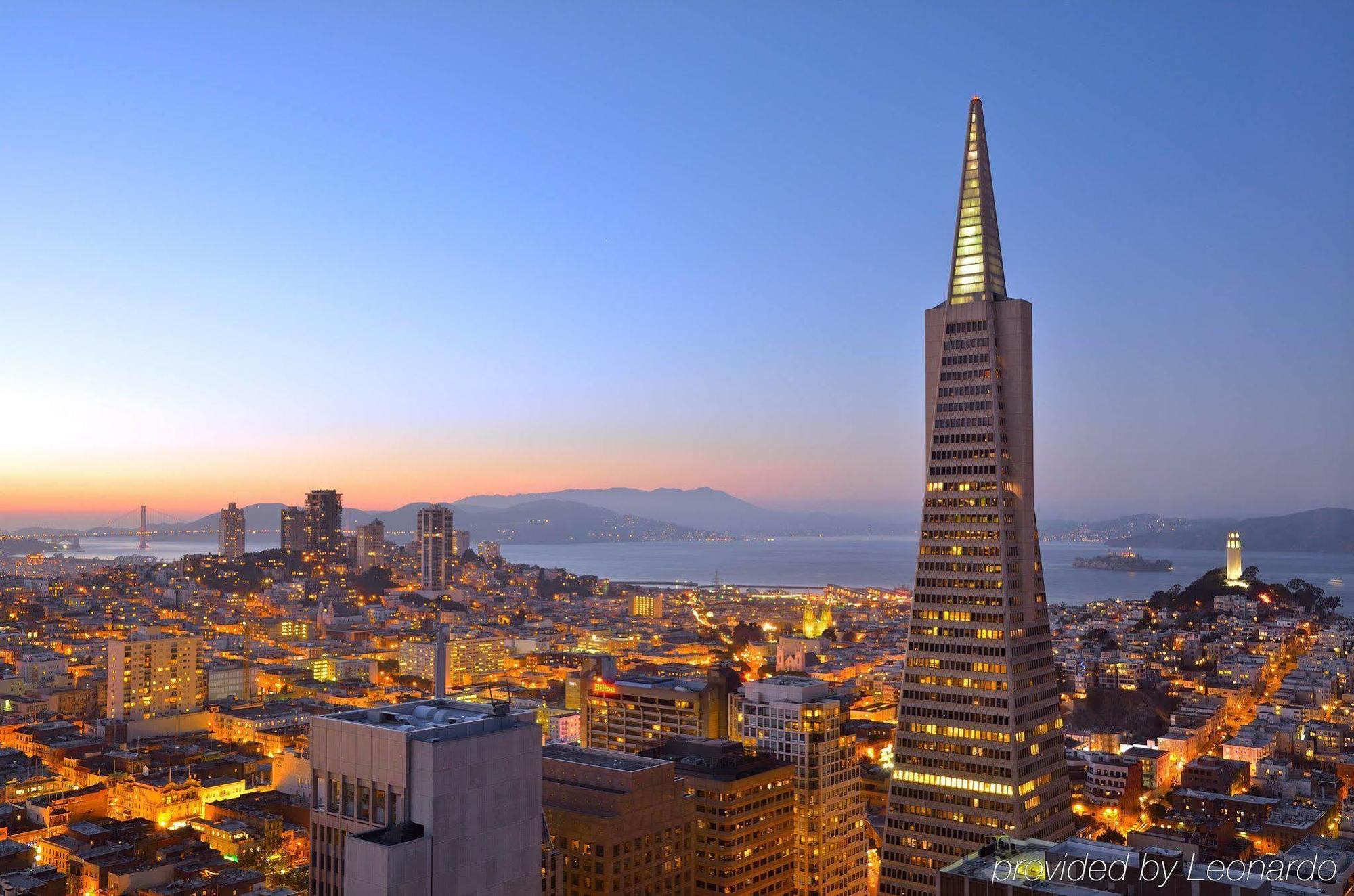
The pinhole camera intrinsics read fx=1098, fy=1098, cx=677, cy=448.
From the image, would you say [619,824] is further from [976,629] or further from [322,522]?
[322,522]

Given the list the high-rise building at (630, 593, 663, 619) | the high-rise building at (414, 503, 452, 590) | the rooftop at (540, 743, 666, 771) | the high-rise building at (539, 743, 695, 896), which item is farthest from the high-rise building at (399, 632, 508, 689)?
the high-rise building at (414, 503, 452, 590)

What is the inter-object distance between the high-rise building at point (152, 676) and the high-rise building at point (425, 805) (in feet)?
225

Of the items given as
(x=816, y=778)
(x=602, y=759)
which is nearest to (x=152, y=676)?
(x=816, y=778)

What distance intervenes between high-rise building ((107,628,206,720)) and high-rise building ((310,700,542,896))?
2695 inches

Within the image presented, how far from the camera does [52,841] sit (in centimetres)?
4362

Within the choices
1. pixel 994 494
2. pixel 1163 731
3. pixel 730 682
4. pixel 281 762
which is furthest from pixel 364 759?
pixel 1163 731

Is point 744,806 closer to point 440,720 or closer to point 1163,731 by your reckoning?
point 440,720

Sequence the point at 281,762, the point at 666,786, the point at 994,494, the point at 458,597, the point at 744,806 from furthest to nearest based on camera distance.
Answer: the point at 458,597 < the point at 281,762 < the point at 994,494 < the point at 744,806 < the point at 666,786

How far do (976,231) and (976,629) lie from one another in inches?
618

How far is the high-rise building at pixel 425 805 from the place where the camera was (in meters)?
17.9

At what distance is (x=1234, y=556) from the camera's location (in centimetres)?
12650

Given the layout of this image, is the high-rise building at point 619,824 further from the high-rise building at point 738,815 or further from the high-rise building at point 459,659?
the high-rise building at point 459,659

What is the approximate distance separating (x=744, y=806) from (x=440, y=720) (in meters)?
20.5

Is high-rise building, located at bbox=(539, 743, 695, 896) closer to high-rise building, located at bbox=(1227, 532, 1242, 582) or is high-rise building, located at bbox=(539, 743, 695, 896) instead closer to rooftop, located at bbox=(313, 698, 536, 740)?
rooftop, located at bbox=(313, 698, 536, 740)
